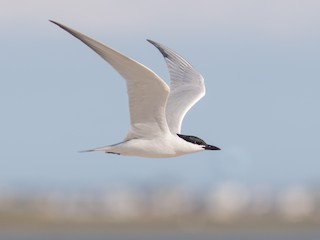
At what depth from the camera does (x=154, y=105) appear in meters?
17.0

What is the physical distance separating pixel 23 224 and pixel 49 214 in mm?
6919

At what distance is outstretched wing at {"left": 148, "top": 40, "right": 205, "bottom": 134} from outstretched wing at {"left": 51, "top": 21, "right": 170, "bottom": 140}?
150cm

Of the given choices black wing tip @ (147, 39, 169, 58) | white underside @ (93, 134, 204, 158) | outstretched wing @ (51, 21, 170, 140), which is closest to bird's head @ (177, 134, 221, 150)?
white underside @ (93, 134, 204, 158)

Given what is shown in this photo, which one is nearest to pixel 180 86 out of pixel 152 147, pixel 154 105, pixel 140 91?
pixel 152 147

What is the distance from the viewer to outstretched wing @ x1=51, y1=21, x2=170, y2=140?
50.3 ft

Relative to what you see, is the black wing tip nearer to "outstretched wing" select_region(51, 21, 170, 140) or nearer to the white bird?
the white bird

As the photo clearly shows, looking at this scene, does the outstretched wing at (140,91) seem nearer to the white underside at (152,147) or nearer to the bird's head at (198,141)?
the white underside at (152,147)

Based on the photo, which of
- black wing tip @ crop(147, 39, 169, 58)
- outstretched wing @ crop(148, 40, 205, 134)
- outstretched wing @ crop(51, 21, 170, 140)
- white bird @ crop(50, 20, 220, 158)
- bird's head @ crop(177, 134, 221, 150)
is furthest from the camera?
black wing tip @ crop(147, 39, 169, 58)

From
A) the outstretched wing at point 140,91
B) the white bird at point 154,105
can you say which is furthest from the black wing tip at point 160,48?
the outstretched wing at point 140,91

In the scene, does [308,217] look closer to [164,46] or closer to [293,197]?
[293,197]

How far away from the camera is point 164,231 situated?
10319 cm

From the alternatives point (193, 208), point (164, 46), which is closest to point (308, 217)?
point (193, 208)

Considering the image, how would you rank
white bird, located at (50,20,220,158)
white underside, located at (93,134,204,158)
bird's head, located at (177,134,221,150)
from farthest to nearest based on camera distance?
bird's head, located at (177,134,221,150), white underside, located at (93,134,204,158), white bird, located at (50,20,220,158)

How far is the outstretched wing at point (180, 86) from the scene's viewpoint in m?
19.1
